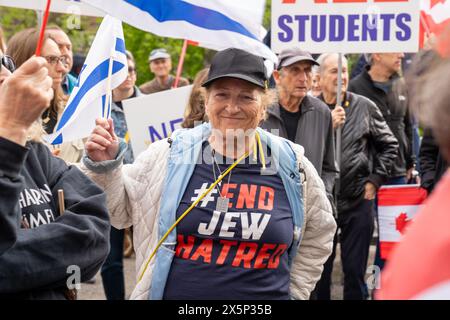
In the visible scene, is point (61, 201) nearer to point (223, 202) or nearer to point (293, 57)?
point (223, 202)

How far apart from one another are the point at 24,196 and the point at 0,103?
18.1 inches

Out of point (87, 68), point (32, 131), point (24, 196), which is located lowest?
point (24, 196)

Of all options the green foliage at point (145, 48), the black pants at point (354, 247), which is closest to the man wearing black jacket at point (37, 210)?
the black pants at point (354, 247)

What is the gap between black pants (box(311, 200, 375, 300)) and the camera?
22.5 ft

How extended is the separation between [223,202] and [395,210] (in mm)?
3567

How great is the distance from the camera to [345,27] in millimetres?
6035

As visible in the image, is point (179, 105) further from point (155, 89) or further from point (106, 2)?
point (155, 89)

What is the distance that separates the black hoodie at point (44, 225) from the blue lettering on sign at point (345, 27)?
133 inches

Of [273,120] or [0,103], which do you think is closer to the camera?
[0,103]

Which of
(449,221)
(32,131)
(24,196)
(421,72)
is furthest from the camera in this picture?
(32,131)

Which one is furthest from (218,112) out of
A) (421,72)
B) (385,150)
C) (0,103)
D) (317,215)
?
(385,150)

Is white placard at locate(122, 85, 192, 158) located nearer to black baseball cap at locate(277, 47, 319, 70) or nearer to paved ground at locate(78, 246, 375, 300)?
black baseball cap at locate(277, 47, 319, 70)

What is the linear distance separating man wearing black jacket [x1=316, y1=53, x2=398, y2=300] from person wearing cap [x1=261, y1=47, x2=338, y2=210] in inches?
38.9

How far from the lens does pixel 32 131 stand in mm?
2789
